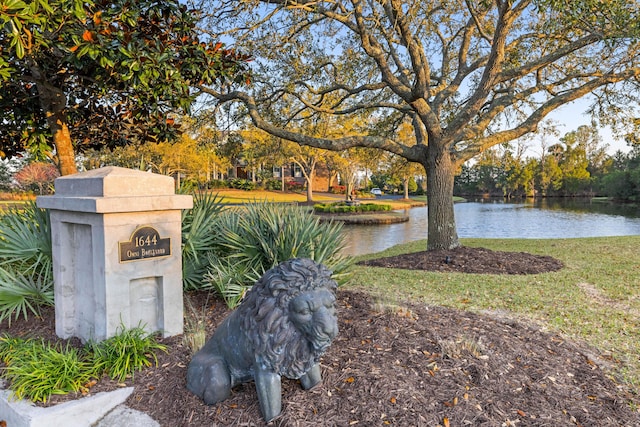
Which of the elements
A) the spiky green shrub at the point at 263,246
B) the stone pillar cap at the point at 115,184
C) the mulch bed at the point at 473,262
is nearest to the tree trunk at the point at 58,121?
the stone pillar cap at the point at 115,184

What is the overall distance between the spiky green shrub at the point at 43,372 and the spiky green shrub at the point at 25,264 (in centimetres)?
102

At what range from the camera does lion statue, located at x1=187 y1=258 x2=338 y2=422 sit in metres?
2.38

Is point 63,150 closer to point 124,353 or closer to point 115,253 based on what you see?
point 115,253

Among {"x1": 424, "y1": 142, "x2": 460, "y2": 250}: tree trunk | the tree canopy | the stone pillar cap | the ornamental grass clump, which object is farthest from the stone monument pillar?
{"x1": 424, "y1": 142, "x2": 460, "y2": 250}: tree trunk

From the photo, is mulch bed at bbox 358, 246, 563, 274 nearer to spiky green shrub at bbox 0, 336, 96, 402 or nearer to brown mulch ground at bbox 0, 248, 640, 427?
brown mulch ground at bbox 0, 248, 640, 427

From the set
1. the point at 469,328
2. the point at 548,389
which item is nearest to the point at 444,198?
the point at 469,328

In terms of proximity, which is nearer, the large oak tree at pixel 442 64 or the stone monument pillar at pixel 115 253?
the stone monument pillar at pixel 115 253

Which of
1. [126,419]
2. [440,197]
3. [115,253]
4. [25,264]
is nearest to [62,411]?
[126,419]

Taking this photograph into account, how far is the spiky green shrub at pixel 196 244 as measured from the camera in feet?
15.8

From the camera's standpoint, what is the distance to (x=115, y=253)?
3328 mm

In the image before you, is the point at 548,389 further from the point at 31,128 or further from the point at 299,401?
the point at 31,128

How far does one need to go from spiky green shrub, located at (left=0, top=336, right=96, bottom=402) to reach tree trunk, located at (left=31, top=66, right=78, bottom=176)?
312cm

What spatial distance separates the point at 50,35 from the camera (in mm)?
4176

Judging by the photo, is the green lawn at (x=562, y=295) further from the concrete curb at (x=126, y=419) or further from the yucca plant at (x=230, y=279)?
the concrete curb at (x=126, y=419)
